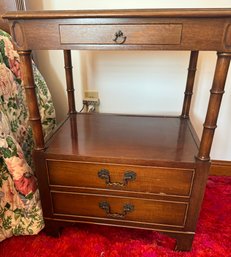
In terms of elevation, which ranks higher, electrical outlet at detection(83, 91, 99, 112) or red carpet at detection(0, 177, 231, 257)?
electrical outlet at detection(83, 91, 99, 112)

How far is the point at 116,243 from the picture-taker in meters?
1.01

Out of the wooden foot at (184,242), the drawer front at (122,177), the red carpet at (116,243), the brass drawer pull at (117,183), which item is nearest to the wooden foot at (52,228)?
the red carpet at (116,243)

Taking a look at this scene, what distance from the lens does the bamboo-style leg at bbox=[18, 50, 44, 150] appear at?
746 mm

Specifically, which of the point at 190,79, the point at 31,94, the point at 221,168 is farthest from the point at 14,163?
the point at 221,168

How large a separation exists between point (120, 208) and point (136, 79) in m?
0.70

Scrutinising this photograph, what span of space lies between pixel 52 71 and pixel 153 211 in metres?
0.93

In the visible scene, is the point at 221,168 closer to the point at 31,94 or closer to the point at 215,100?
the point at 215,100

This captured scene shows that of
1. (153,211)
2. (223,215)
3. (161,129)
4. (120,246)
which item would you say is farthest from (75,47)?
(223,215)

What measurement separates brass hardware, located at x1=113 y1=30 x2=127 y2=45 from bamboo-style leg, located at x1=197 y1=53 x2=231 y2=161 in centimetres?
28

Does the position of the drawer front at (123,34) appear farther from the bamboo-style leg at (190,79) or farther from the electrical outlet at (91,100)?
the electrical outlet at (91,100)

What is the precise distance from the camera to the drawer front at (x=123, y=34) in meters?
0.66

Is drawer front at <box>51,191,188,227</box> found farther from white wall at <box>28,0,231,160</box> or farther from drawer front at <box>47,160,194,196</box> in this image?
white wall at <box>28,0,231,160</box>

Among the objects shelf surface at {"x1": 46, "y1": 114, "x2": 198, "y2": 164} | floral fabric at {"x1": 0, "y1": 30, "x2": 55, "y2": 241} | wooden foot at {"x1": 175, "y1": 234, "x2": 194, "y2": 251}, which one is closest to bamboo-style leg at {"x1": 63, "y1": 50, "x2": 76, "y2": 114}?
shelf surface at {"x1": 46, "y1": 114, "x2": 198, "y2": 164}

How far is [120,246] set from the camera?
3.27 feet
